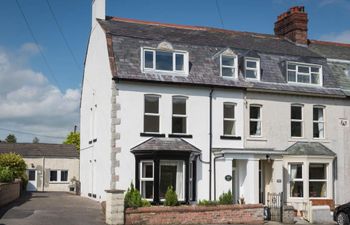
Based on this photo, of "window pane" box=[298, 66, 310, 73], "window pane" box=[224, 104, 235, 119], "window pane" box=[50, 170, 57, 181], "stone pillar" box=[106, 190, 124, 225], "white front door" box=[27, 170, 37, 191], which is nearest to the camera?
"stone pillar" box=[106, 190, 124, 225]

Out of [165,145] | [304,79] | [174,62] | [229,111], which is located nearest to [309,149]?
[304,79]

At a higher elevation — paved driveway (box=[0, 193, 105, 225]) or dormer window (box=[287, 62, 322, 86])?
dormer window (box=[287, 62, 322, 86])

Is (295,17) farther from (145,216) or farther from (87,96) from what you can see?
(145,216)

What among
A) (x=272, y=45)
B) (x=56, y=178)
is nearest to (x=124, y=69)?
(x=272, y=45)

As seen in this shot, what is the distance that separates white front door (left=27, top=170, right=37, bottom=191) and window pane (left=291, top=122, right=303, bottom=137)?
2915 centimetres

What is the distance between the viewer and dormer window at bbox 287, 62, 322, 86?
101 feet

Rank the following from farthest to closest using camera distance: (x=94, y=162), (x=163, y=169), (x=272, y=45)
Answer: (x=272, y=45) → (x=94, y=162) → (x=163, y=169)

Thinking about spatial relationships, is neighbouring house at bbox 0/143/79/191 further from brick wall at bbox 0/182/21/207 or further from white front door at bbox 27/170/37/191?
brick wall at bbox 0/182/21/207

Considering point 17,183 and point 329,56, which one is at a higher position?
point 329,56

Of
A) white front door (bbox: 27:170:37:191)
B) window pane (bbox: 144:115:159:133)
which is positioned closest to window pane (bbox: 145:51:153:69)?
window pane (bbox: 144:115:159:133)

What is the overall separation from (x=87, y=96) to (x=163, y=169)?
10.3 m

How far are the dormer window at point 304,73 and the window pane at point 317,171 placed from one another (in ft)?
16.5

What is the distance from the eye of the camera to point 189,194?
26609 millimetres

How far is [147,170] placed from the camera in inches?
1029
